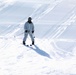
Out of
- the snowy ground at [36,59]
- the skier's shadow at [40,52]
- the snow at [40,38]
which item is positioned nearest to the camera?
the snowy ground at [36,59]

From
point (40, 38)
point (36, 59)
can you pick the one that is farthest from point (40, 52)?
point (40, 38)

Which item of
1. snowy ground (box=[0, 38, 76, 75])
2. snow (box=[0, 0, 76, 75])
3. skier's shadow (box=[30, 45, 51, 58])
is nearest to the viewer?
snowy ground (box=[0, 38, 76, 75])

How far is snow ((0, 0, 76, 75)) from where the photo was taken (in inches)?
558

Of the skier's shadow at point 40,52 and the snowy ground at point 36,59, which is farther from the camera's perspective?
the skier's shadow at point 40,52

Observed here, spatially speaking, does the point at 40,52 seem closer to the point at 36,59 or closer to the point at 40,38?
→ the point at 36,59

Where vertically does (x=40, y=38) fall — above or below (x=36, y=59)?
above

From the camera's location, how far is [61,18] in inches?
1059

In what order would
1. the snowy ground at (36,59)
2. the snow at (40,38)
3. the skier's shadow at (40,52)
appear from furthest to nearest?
the skier's shadow at (40,52)
the snow at (40,38)
the snowy ground at (36,59)

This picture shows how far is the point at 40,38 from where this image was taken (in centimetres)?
2106

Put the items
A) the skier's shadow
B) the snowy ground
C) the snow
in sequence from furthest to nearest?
the skier's shadow < the snow < the snowy ground

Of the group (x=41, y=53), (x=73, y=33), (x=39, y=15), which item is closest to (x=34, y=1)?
(x=39, y=15)

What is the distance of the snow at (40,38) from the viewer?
1418cm

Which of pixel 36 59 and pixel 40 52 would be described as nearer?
pixel 36 59

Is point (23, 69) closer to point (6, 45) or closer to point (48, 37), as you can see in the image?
point (6, 45)
